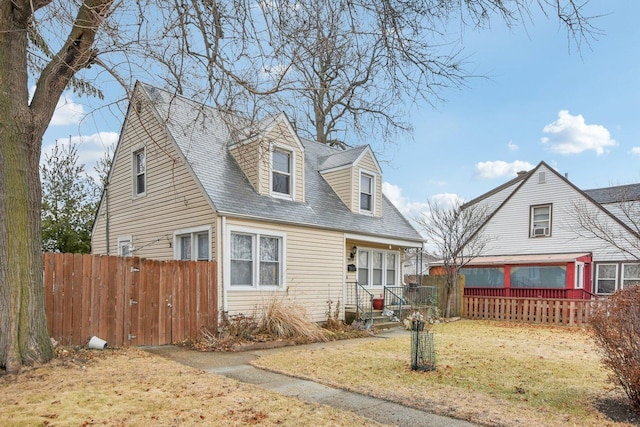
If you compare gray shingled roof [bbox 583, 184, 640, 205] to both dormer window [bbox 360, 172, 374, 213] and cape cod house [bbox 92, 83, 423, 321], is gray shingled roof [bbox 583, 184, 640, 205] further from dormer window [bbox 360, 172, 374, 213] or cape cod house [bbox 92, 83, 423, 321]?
dormer window [bbox 360, 172, 374, 213]

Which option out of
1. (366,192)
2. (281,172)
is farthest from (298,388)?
(366,192)

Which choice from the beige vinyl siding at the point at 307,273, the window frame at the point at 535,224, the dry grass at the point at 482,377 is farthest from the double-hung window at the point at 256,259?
the window frame at the point at 535,224

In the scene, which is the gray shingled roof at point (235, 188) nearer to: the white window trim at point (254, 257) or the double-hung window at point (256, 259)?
the white window trim at point (254, 257)

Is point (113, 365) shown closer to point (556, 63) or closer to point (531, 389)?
point (531, 389)

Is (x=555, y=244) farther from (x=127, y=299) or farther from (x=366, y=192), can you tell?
(x=127, y=299)

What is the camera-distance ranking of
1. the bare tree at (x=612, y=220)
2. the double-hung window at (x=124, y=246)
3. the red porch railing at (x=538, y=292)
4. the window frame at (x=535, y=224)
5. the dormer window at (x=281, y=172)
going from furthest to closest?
the window frame at (x=535, y=224)
the bare tree at (x=612, y=220)
the red porch railing at (x=538, y=292)
the double-hung window at (x=124, y=246)
the dormer window at (x=281, y=172)

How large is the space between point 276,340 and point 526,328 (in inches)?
339

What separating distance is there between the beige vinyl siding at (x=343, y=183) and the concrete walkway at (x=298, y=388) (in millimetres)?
6936

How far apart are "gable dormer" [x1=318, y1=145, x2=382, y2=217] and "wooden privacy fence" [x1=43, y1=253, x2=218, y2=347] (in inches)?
249

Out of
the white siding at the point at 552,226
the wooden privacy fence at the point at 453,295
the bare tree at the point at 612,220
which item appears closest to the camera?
the wooden privacy fence at the point at 453,295

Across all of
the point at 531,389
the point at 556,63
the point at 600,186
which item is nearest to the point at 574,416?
the point at 531,389

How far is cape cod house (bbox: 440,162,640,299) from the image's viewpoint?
19.3 m

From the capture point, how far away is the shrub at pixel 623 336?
15.6ft

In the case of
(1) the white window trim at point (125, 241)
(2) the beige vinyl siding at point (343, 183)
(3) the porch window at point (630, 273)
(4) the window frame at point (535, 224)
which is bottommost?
(3) the porch window at point (630, 273)
